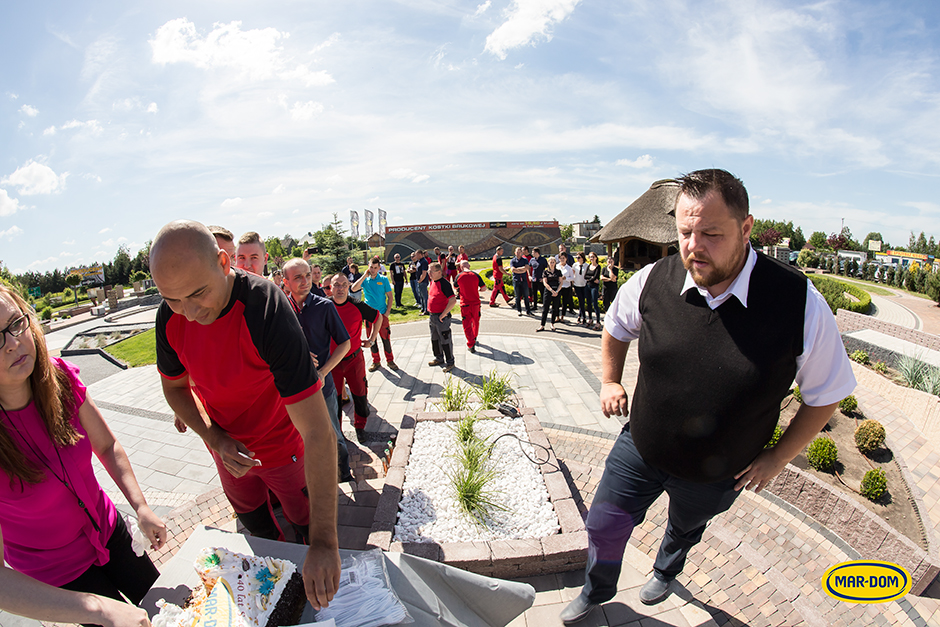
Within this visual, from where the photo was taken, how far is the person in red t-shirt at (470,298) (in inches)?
301

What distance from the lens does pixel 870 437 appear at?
4129 millimetres

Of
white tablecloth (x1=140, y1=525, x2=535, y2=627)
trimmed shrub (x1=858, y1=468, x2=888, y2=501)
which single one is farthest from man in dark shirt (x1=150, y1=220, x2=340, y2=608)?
trimmed shrub (x1=858, y1=468, x2=888, y2=501)

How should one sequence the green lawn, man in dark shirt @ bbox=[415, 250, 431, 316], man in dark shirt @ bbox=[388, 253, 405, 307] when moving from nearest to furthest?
the green lawn
man in dark shirt @ bbox=[415, 250, 431, 316]
man in dark shirt @ bbox=[388, 253, 405, 307]

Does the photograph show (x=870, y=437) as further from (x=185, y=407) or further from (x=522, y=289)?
(x=522, y=289)

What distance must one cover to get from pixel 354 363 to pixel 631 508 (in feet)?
11.6

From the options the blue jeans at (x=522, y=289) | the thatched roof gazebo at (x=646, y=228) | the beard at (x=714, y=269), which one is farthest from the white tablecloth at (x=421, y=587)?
the thatched roof gazebo at (x=646, y=228)

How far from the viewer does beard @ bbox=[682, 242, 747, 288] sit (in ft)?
6.01

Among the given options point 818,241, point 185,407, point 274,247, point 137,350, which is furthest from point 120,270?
point 818,241

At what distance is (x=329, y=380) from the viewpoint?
13.0ft

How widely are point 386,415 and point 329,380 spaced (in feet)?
6.36

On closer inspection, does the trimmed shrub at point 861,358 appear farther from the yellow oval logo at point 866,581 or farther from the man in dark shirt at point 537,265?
the man in dark shirt at point 537,265

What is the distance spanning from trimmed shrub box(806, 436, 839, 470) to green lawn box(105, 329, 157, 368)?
11149mm

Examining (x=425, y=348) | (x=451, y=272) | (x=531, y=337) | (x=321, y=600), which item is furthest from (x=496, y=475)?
(x=451, y=272)

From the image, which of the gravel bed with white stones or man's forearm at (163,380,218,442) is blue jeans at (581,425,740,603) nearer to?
the gravel bed with white stones
